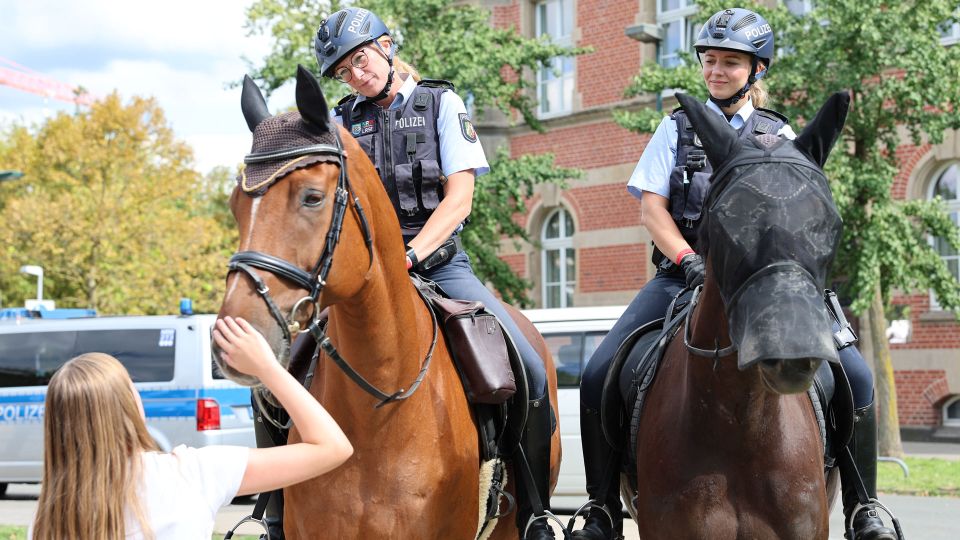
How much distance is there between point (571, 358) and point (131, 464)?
33.5 ft

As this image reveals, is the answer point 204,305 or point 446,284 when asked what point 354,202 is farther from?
point 204,305

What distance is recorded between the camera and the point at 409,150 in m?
5.46

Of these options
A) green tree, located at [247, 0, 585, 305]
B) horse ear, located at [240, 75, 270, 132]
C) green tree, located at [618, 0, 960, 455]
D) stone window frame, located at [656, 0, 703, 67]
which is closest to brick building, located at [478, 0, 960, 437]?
stone window frame, located at [656, 0, 703, 67]

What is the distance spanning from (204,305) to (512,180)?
17998 millimetres

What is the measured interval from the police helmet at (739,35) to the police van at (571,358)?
7354mm

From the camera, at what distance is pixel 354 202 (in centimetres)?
418

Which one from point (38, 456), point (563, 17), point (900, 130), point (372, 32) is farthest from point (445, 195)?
point (563, 17)

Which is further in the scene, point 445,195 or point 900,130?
point 900,130

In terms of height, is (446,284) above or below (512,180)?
below

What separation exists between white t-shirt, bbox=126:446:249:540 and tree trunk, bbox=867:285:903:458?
53.2 feet

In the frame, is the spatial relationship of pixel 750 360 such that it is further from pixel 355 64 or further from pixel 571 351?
pixel 571 351

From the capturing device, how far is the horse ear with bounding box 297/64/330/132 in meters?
4.02

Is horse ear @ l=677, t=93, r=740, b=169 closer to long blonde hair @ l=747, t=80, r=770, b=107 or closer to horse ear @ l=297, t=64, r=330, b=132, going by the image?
horse ear @ l=297, t=64, r=330, b=132

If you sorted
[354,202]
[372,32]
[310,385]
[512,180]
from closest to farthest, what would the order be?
[354,202]
[310,385]
[372,32]
[512,180]
